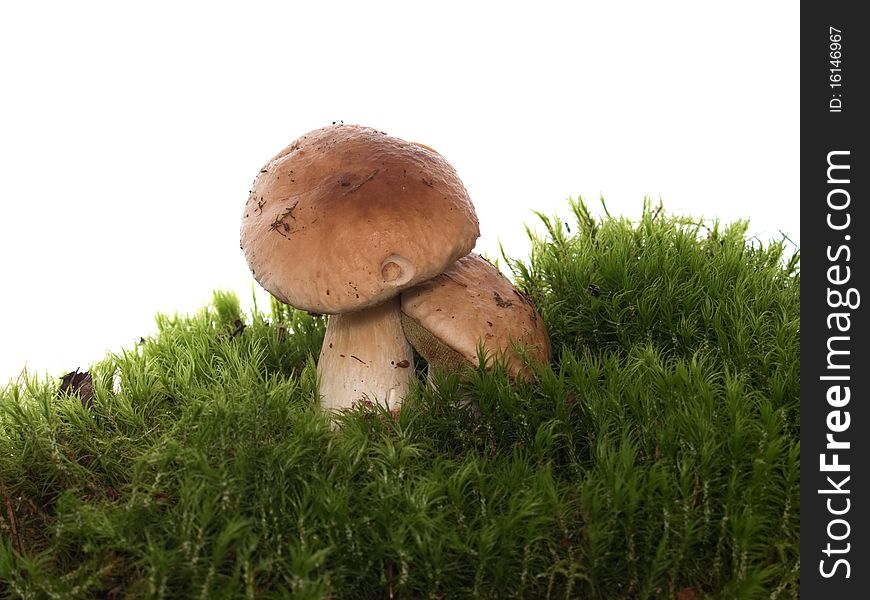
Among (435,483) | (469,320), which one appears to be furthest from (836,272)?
(435,483)

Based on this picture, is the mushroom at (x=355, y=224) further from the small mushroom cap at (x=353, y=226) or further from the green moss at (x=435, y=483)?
the green moss at (x=435, y=483)

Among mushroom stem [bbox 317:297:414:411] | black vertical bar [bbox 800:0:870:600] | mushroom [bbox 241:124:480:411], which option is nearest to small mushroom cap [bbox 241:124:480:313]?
mushroom [bbox 241:124:480:411]

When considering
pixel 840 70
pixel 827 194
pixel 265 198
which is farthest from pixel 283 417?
pixel 840 70

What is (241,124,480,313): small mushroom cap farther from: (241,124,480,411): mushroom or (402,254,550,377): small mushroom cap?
(402,254,550,377): small mushroom cap

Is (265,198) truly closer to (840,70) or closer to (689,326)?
(689,326)

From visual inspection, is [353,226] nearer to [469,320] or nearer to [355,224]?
[355,224]
